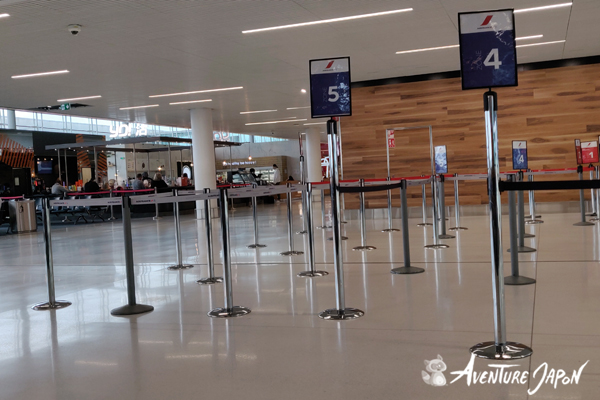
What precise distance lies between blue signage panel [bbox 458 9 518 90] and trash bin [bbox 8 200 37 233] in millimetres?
14256

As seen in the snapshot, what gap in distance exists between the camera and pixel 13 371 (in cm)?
322

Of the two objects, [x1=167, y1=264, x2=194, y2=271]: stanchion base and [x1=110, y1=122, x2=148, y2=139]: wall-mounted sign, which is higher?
[x1=110, y1=122, x2=148, y2=139]: wall-mounted sign

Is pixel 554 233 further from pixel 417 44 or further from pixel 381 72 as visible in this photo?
pixel 381 72

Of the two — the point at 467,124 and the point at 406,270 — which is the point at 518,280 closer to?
the point at 406,270

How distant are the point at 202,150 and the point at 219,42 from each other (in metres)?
8.30

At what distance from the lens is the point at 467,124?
44.2ft

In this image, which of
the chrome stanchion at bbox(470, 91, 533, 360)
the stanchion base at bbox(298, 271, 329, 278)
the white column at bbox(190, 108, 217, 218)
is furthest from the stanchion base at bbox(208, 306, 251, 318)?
the white column at bbox(190, 108, 217, 218)

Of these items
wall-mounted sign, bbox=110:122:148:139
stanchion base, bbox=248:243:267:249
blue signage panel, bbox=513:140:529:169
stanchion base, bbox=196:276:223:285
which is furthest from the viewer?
wall-mounted sign, bbox=110:122:148:139

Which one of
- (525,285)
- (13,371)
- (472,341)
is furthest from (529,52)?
(13,371)

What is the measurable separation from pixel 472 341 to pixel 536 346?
13.7 inches

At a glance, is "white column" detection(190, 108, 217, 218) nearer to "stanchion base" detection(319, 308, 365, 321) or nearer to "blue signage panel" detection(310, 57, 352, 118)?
"blue signage panel" detection(310, 57, 352, 118)

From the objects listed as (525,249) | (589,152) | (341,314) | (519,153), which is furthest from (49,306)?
(589,152)

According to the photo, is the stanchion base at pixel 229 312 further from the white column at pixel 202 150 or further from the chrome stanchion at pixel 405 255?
the white column at pixel 202 150

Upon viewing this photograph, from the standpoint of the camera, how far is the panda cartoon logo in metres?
2.68
